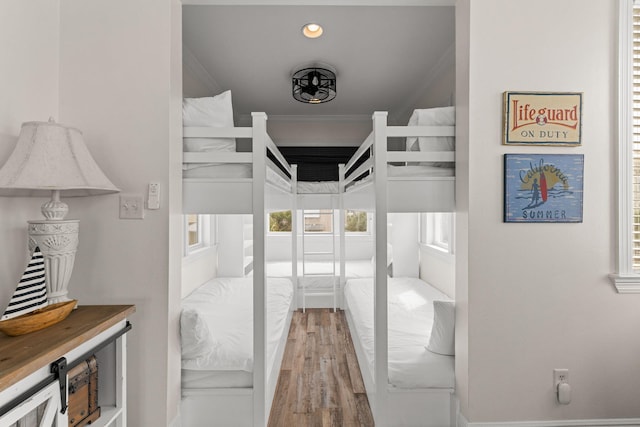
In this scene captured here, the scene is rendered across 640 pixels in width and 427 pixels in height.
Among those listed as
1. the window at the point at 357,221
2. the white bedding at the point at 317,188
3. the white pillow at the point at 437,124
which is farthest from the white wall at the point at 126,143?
the window at the point at 357,221

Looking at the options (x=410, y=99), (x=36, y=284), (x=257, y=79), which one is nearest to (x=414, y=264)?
(x=410, y=99)

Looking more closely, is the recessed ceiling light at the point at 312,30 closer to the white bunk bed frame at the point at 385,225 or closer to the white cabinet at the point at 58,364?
the white bunk bed frame at the point at 385,225

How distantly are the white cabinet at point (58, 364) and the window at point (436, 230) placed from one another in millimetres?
2997

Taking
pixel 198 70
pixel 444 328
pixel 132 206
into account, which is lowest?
pixel 444 328

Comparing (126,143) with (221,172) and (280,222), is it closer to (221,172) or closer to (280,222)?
(221,172)

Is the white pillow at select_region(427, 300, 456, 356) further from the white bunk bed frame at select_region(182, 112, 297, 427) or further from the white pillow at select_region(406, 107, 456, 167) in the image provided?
the white bunk bed frame at select_region(182, 112, 297, 427)

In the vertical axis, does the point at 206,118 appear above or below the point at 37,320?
above

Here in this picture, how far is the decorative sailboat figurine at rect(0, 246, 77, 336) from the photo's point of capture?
113 centimetres

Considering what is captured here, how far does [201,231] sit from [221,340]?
7.00 feet

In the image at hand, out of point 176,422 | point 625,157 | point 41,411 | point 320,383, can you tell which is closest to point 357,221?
point 320,383

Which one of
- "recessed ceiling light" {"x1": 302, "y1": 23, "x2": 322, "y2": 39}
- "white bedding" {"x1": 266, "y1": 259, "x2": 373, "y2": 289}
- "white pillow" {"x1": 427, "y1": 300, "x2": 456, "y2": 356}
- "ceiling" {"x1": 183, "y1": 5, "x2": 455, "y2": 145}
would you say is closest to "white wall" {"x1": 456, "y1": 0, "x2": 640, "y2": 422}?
"white pillow" {"x1": 427, "y1": 300, "x2": 456, "y2": 356}

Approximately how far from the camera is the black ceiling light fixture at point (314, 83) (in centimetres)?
312

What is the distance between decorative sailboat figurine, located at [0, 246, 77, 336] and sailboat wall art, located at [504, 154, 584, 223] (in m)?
2.07

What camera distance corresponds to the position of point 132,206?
1.71m
